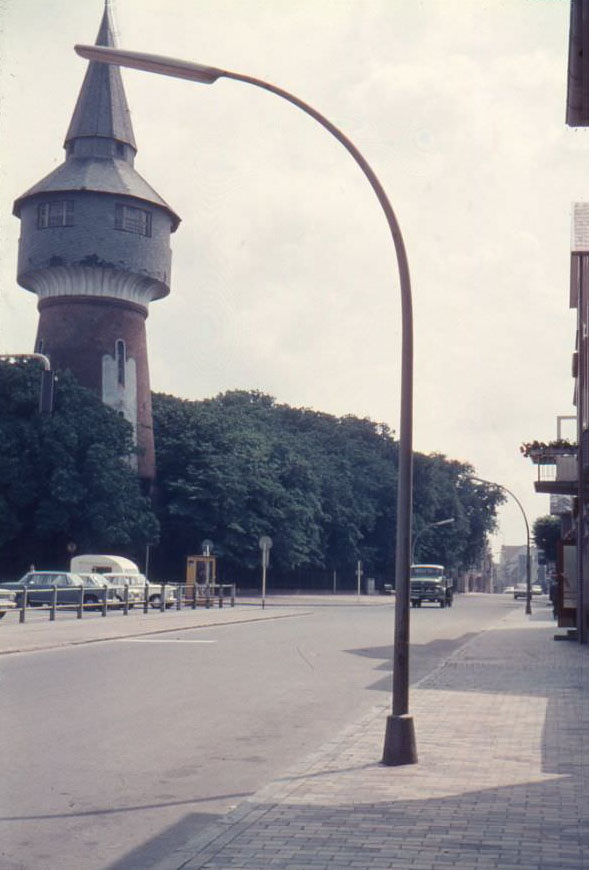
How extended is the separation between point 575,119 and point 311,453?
6979cm

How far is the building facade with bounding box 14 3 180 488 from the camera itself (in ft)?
189

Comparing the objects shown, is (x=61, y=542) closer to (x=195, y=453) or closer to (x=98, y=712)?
(x=195, y=453)

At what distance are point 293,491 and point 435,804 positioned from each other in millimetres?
61929

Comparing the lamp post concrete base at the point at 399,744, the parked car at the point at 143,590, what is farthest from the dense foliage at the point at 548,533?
the lamp post concrete base at the point at 399,744

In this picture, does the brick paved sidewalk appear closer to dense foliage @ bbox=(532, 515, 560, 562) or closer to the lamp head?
the lamp head

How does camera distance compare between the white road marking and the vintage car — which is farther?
the vintage car

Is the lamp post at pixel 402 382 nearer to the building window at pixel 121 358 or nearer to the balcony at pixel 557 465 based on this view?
the balcony at pixel 557 465

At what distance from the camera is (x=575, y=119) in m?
8.94

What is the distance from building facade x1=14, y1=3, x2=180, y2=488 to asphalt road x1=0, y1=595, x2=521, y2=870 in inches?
1472

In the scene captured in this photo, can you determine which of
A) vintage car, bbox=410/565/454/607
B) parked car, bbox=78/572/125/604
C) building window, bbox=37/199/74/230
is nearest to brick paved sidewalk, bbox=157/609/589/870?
parked car, bbox=78/572/125/604

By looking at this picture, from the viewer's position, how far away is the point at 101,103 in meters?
59.4

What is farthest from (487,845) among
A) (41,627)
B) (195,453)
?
(195,453)

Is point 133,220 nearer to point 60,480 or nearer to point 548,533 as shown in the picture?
point 60,480

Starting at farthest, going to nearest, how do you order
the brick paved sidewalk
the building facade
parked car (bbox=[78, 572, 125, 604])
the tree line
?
the building facade
the tree line
parked car (bbox=[78, 572, 125, 604])
the brick paved sidewalk
